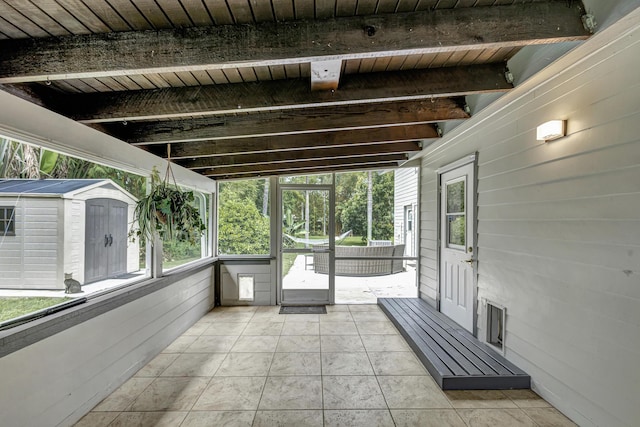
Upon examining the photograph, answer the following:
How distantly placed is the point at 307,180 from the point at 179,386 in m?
3.45

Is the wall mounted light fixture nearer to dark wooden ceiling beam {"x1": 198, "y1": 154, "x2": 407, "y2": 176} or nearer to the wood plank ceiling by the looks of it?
the wood plank ceiling

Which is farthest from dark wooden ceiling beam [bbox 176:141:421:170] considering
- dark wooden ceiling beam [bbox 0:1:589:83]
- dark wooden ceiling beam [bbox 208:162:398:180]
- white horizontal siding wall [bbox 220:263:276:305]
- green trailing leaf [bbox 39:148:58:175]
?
dark wooden ceiling beam [bbox 0:1:589:83]

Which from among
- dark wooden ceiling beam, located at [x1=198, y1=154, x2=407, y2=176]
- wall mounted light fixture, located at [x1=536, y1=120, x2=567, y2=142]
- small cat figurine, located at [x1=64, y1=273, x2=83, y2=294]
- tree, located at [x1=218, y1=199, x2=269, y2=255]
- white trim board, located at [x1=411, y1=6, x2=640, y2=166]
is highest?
white trim board, located at [x1=411, y1=6, x2=640, y2=166]

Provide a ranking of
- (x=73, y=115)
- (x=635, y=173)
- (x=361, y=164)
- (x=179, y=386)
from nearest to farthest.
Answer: (x=635, y=173) → (x=73, y=115) → (x=179, y=386) → (x=361, y=164)

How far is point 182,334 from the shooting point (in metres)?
3.79

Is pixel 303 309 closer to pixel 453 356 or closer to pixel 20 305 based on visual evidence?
pixel 453 356

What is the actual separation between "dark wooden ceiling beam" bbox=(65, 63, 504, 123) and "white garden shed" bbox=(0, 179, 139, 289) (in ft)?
1.96

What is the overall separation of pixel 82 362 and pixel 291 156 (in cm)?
289

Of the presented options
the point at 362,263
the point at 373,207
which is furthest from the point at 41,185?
the point at 373,207

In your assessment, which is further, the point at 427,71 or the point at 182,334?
the point at 182,334

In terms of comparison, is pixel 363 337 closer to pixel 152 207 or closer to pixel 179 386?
pixel 179 386

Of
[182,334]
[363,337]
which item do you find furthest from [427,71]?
[182,334]

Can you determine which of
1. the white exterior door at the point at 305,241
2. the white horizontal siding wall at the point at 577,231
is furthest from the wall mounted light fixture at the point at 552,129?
the white exterior door at the point at 305,241

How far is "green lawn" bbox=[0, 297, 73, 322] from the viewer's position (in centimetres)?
181
